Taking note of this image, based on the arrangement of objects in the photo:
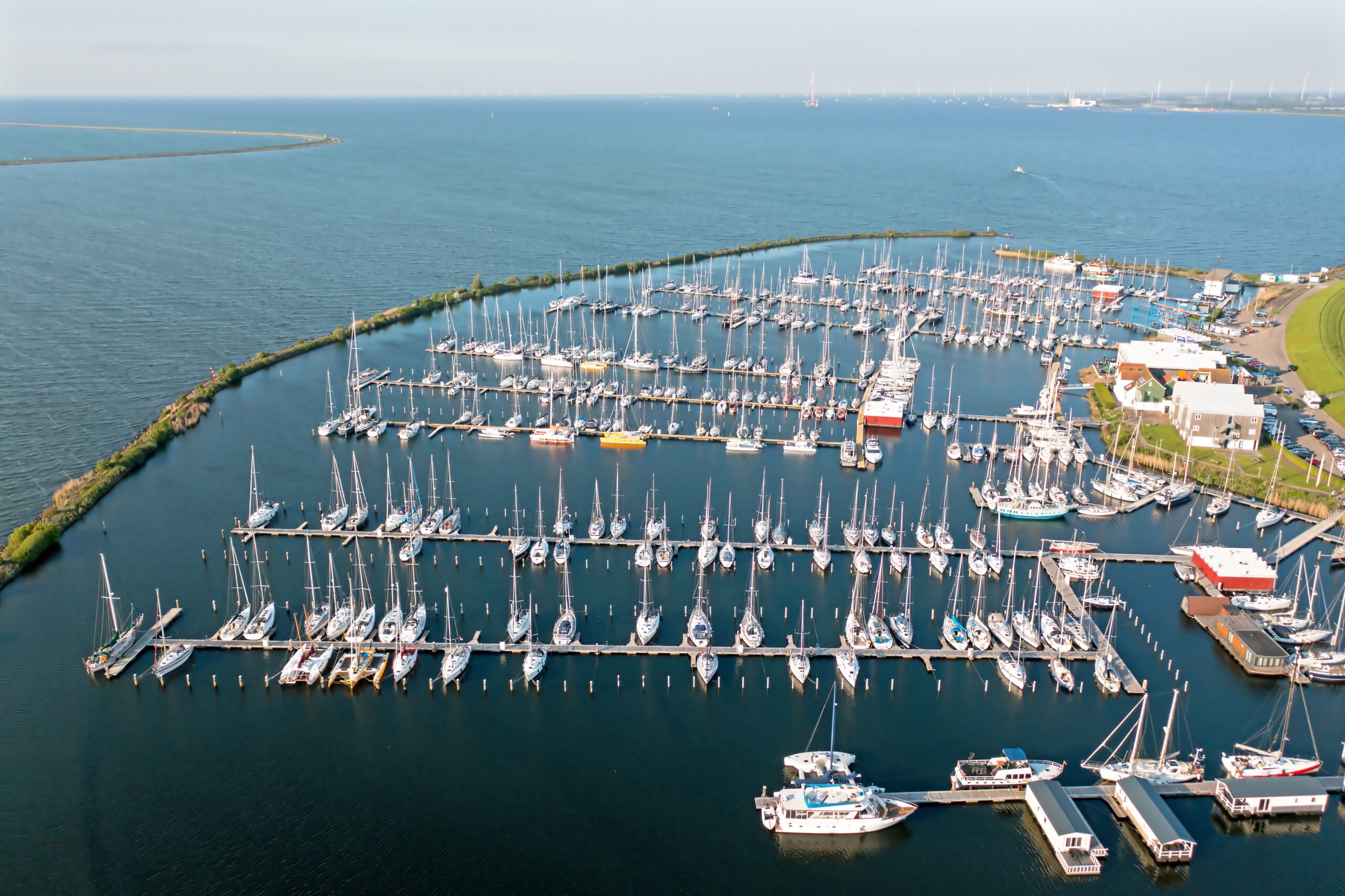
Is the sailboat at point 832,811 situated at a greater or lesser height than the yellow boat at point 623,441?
lesser

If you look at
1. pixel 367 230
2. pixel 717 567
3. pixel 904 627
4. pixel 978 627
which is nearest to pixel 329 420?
pixel 717 567

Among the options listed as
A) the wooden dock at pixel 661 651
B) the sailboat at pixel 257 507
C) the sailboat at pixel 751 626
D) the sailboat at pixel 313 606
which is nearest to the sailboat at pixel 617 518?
the sailboat at pixel 751 626

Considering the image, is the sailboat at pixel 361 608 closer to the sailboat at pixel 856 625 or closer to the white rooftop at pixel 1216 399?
the sailboat at pixel 856 625

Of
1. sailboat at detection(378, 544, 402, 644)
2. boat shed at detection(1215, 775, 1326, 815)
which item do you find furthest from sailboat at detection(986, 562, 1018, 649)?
sailboat at detection(378, 544, 402, 644)

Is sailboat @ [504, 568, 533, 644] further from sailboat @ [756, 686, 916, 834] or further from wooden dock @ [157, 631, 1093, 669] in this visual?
sailboat @ [756, 686, 916, 834]

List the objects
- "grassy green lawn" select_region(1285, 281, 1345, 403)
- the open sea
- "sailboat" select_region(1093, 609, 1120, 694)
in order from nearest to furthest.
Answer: the open sea, "sailboat" select_region(1093, 609, 1120, 694), "grassy green lawn" select_region(1285, 281, 1345, 403)

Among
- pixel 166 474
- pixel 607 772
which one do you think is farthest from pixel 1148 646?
pixel 166 474
